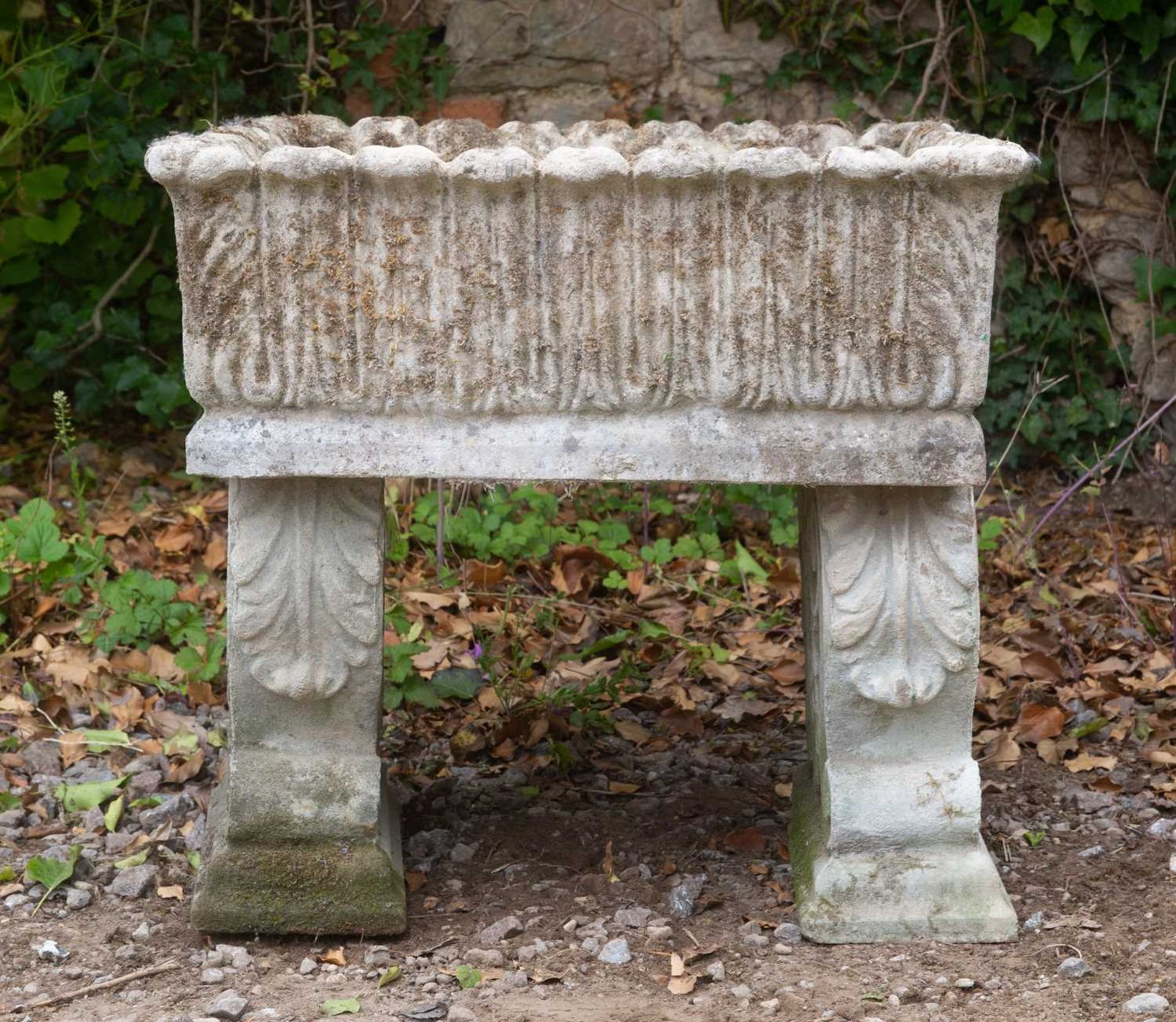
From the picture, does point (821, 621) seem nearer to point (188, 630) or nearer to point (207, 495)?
point (188, 630)

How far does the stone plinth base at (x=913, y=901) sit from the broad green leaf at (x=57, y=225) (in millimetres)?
3145

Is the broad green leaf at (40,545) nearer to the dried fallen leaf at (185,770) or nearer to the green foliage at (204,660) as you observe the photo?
the green foliage at (204,660)

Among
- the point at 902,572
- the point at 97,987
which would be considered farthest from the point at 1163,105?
the point at 97,987

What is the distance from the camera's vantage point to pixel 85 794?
297 centimetres

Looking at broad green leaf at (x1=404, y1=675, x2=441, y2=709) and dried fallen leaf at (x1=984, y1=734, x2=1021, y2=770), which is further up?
broad green leaf at (x1=404, y1=675, x2=441, y2=709)

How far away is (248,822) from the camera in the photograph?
246 centimetres

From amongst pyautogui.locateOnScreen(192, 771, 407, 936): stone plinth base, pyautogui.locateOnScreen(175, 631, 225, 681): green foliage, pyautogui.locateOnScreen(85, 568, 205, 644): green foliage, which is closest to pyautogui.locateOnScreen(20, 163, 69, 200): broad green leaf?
pyautogui.locateOnScreen(85, 568, 205, 644): green foliage

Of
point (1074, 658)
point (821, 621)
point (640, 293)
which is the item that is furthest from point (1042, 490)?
point (640, 293)

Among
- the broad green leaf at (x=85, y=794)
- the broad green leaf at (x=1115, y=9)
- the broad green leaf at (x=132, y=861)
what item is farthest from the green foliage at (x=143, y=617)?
the broad green leaf at (x=1115, y=9)

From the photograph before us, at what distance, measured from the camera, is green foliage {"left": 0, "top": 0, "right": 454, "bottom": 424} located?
4.49m

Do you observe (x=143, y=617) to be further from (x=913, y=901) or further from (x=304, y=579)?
(x=913, y=901)

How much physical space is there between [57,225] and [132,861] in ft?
7.98

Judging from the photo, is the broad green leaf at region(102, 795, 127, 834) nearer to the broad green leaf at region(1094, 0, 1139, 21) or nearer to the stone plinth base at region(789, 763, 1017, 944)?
the stone plinth base at region(789, 763, 1017, 944)

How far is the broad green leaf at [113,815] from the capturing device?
2861 millimetres
